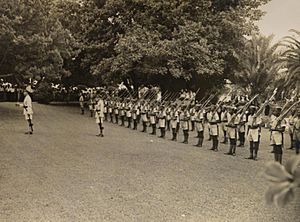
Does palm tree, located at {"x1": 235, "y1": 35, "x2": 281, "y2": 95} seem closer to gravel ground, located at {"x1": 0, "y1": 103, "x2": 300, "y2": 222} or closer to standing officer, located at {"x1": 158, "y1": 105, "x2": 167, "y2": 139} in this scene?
gravel ground, located at {"x1": 0, "y1": 103, "x2": 300, "y2": 222}

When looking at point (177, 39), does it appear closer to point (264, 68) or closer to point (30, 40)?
point (30, 40)

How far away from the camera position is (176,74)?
44.6 ft

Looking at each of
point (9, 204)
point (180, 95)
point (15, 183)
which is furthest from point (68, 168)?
point (180, 95)

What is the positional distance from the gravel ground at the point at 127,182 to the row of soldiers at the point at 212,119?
1.21 ft

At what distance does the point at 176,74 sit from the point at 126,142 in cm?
526

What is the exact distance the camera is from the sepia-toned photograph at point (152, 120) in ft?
12.3

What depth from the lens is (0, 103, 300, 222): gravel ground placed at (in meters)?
3.57

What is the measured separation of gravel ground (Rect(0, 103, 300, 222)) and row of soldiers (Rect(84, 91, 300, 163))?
37 cm

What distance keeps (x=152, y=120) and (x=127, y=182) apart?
5831 mm

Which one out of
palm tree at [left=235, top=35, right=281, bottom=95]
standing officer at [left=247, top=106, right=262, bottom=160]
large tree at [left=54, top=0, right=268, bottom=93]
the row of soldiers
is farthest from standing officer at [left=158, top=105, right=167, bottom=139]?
large tree at [left=54, top=0, right=268, bottom=93]

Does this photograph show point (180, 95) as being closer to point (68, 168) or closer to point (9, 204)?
point (68, 168)

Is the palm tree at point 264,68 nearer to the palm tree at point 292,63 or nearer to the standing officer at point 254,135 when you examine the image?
the standing officer at point 254,135

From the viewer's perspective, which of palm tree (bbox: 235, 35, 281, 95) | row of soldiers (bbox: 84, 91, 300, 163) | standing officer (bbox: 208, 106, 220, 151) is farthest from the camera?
standing officer (bbox: 208, 106, 220, 151)

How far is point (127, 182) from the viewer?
485cm
